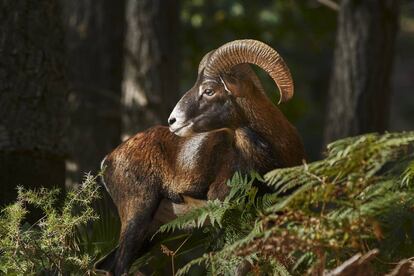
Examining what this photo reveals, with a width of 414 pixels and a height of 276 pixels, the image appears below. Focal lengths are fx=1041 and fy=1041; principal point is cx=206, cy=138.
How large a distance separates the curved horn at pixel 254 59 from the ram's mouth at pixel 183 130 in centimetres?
42

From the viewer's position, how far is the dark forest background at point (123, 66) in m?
8.70

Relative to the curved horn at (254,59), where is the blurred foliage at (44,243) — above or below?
below

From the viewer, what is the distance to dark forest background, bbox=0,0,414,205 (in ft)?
28.5

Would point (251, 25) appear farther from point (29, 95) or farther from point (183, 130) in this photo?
point (183, 130)

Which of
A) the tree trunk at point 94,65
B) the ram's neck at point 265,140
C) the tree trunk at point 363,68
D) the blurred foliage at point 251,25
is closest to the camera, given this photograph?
the ram's neck at point 265,140

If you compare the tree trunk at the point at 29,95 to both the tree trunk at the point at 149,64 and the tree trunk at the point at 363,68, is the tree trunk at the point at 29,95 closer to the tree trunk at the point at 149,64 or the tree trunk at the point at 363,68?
the tree trunk at the point at 363,68

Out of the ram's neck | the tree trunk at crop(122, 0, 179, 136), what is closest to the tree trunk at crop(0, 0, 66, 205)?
the ram's neck

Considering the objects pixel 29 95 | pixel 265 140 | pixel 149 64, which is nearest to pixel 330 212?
pixel 265 140

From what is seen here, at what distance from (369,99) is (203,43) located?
22.5 feet

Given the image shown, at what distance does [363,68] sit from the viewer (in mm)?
12000

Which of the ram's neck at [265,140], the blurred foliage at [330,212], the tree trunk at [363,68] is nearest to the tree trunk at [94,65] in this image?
the tree trunk at [363,68]

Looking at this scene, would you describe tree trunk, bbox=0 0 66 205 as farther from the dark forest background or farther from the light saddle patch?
the light saddle patch

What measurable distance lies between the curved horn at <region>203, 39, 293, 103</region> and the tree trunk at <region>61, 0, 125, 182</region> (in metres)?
7.60

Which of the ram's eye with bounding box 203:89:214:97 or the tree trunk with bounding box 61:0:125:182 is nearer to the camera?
the ram's eye with bounding box 203:89:214:97
